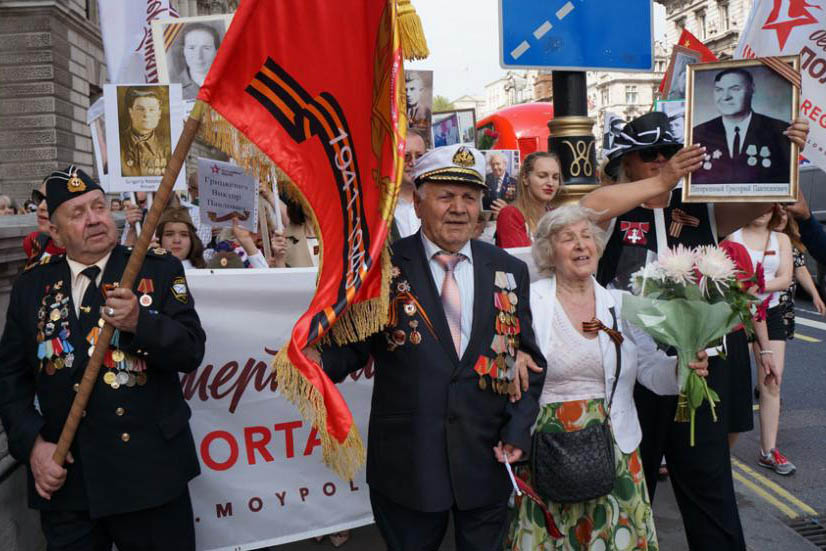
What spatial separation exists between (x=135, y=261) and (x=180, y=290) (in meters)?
0.49

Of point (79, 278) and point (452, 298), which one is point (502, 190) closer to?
point (452, 298)

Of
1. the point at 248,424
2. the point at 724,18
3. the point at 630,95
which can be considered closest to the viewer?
the point at 248,424

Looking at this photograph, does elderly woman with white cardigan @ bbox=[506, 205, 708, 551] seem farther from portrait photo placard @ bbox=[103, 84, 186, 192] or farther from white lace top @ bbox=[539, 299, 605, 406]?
portrait photo placard @ bbox=[103, 84, 186, 192]

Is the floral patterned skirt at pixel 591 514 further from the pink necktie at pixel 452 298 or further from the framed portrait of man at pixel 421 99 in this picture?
the framed portrait of man at pixel 421 99

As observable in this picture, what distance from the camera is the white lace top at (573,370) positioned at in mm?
3311

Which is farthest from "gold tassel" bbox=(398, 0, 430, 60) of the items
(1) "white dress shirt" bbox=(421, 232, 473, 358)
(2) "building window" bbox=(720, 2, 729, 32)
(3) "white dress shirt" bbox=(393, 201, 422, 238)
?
(2) "building window" bbox=(720, 2, 729, 32)

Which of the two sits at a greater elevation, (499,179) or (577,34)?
(577,34)

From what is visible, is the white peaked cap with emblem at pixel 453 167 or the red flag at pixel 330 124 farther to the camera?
the white peaked cap with emblem at pixel 453 167

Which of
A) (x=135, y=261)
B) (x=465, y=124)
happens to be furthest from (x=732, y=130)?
(x=465, y=124)

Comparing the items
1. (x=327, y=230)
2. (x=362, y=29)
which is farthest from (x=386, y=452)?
(x=362, y=29)

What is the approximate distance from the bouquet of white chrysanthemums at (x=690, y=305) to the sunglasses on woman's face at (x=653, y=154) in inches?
28.6

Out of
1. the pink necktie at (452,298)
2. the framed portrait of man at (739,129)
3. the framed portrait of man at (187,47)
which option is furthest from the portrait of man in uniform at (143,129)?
the framed portrait of man at (739,129)

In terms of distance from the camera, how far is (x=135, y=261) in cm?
251

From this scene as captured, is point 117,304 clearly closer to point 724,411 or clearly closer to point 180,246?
point 180,246
